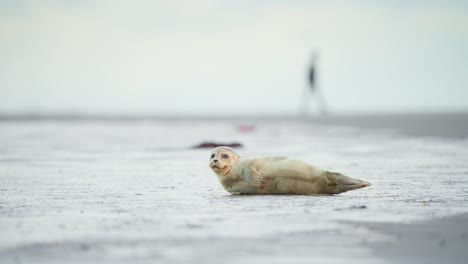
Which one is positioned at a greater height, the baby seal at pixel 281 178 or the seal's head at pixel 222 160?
the seal's head at pixel 222 160

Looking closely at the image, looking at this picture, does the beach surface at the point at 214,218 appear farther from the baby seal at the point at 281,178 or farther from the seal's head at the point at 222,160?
the seal's head at the point at 222,160

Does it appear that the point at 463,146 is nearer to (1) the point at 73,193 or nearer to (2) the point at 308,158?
(2) the point at 308,158

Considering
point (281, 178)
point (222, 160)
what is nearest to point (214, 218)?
point (281, 178)

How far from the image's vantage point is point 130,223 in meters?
6.56

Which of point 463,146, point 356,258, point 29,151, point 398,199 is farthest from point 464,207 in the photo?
point 29,151

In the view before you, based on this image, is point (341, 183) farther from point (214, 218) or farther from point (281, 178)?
point (214, 218)

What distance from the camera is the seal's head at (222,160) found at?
8562 mm

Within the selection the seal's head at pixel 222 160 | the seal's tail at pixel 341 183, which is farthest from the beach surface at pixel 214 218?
the seal's head at pixel 222 160

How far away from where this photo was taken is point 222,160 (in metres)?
8.59

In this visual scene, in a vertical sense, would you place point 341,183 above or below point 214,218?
above

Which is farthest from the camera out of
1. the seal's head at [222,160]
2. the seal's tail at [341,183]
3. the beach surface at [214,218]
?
the seal's head at [222,160]

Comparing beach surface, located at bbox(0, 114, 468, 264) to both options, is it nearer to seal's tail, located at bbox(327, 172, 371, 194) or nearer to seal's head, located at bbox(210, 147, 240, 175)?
seal's tail, located at bbox(327, 172, 371, 194)

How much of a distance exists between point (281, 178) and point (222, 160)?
59 centimetres

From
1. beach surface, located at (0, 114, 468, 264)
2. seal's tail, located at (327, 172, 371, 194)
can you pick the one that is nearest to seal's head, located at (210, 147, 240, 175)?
beach surface, located at (0, 114, 468, 264)
